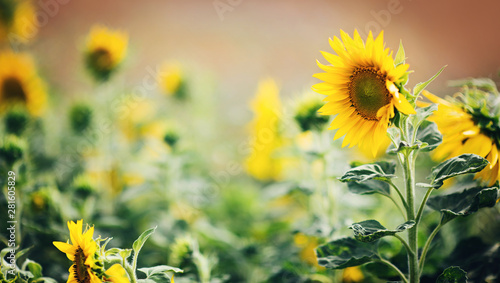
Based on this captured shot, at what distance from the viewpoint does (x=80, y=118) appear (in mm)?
1110

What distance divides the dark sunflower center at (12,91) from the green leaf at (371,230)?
115 cm

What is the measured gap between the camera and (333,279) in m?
0.79

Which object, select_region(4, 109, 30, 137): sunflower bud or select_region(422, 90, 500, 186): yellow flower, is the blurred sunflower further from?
select_region(422, 90, 500, 186): yellow flower

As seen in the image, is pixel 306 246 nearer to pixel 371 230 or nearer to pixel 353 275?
pixel 353 275

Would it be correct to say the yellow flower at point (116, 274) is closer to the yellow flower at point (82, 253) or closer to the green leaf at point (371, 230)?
the yellow flower at point (82, 253)

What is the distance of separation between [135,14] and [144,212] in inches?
66.5

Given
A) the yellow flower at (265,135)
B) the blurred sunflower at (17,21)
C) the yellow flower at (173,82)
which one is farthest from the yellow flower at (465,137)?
the blurred sunflower at (17,21)

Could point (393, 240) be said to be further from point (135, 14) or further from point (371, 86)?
point (135, 14)

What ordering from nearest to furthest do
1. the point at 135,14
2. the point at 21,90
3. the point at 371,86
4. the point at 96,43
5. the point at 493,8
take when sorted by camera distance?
the point at 371,86, the point at 96,43, the point at 21,90, the point at 493,8, the point at 135,14

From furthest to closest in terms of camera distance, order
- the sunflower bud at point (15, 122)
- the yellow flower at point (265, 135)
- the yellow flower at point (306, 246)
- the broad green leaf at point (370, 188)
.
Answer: the yellow flower at point (265, 135)
the sunflower bud at point (15, 122)
the yellow flower at point (306, 246)
the broad green leaf at point (370, 188)

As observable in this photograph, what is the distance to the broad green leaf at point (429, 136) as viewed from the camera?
0.55m

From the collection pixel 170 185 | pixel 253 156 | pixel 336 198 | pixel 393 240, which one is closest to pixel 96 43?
pixel 170 185

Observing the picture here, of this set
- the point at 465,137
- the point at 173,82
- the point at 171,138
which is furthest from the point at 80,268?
the point at 173,82

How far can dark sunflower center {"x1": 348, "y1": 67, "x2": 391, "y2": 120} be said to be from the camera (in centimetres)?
54
